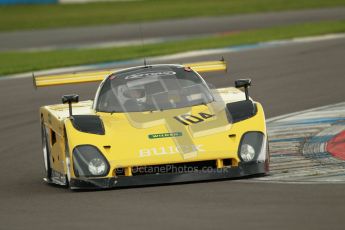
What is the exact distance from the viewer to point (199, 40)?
29.8 metres

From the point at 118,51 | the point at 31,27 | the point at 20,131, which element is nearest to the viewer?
the point at 20,131

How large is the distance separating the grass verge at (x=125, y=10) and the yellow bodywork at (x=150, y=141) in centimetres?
2910

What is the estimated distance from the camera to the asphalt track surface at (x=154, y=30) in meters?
33.3

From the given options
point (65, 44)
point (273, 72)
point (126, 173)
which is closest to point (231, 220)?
point (126, 173)

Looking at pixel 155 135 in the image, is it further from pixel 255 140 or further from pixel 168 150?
pixel 255 140

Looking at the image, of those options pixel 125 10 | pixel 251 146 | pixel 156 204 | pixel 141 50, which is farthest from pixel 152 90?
pixel 125 10

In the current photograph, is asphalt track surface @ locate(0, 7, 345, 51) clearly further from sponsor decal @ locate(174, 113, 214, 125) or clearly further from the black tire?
sponsor decal @ locate(174, 113, 214, 125)

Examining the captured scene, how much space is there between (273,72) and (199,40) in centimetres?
914

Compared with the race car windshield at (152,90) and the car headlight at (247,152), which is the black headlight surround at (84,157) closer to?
the race car windshield at (152,90)

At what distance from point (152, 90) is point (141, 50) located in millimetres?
16082

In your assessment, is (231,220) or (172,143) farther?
(172,143)

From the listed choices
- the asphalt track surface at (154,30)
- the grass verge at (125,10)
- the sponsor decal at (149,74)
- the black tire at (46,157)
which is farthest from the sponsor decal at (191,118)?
the grass verge at (125,10)

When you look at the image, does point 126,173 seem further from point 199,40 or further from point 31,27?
point 31,27

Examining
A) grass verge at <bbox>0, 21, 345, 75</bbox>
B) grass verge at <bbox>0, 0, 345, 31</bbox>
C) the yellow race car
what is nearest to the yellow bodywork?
the yellow race car
